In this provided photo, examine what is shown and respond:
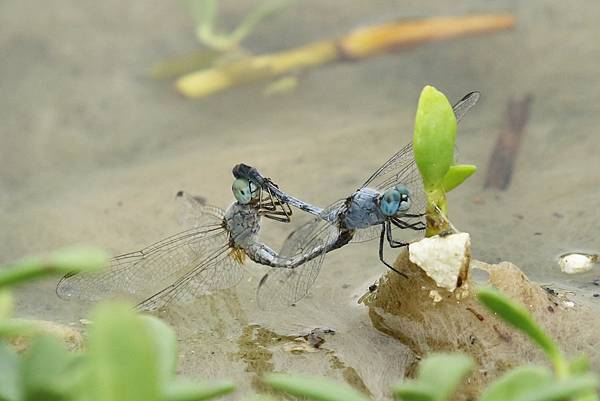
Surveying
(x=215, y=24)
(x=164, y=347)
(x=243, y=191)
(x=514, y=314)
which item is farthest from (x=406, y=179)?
(x=215, y=24)

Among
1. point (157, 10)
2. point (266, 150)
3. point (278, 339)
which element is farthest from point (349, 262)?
point (157, 10)

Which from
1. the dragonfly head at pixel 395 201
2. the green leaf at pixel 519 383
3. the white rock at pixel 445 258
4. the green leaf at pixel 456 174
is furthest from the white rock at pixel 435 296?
the green leaf at pixel 519 383

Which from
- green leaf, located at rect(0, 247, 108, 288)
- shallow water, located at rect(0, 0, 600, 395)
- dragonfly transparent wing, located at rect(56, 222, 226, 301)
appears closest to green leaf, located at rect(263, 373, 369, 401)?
green leaf, located at rect(0, 247, 108, 288)

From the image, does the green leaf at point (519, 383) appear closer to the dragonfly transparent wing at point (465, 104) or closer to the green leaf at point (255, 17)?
the dragonfly transparent wing at point (465, 104)

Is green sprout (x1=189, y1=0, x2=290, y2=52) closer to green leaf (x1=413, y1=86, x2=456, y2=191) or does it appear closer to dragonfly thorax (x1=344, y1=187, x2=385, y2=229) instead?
dragonfly thorax (x1=344, y1=187, x2=385, y2=229)

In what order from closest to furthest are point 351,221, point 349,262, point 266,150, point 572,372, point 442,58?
1. point 572,372
2. point 351,221
3. point 349,262
4. point 266,150
5. point 442,58

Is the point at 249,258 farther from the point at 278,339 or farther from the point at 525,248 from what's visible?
the point at 525,248
